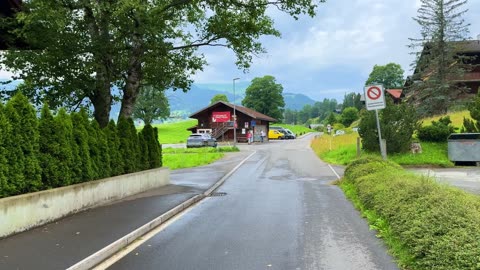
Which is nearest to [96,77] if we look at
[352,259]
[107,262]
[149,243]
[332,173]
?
[149,243]

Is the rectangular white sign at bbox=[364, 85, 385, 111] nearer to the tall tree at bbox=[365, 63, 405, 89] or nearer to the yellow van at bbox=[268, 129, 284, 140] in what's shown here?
the yellow van at bbox=[268, 129, 284, 140]

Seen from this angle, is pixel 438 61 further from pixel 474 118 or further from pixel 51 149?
pixel 51 149

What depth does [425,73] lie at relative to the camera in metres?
48.4

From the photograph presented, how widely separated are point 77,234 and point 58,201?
5.32 feet

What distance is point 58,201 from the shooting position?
9.03m

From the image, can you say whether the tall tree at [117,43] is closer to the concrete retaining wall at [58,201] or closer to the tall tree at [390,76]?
the concrete retaining wall at [58,201]

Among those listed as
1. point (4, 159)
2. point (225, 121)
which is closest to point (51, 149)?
point (4, 159)

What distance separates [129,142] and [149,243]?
6.98 metres

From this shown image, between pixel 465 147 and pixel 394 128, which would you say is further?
pixel 394 128

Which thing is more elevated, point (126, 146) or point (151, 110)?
point (151, 110)

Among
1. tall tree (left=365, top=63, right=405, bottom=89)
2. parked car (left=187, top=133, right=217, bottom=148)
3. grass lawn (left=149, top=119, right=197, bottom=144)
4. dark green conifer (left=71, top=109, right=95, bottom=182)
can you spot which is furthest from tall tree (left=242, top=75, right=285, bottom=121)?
dark green conifer (left=71, top=109, right=95, bottom=182)

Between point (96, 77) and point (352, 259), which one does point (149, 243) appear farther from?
point (96, 77)

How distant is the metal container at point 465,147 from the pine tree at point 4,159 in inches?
834

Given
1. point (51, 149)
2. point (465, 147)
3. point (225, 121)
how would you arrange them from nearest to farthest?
point (51, 149) < point (465, 147) < point (225, 121)
